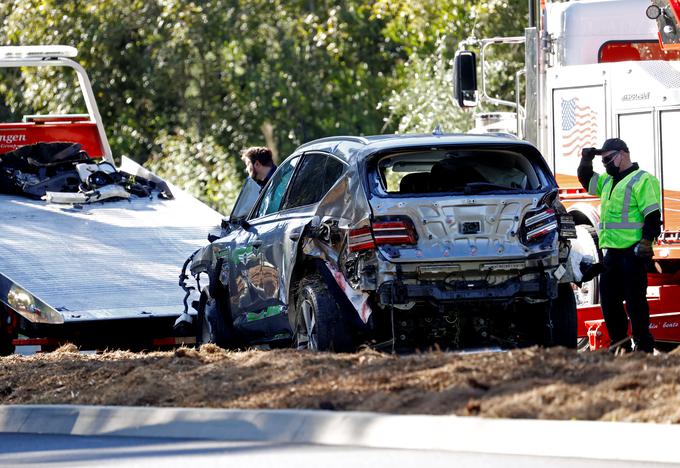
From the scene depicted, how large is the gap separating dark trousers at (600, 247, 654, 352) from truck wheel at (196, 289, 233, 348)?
3069mm

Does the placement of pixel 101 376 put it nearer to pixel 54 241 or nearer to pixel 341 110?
pixel 54 241

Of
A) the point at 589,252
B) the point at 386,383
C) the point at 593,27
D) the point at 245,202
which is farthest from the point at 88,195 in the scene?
the point at 386,383

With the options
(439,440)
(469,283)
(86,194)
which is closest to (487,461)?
(439,440)

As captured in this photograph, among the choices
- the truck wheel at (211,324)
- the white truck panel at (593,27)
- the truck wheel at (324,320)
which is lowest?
the truck wheel at (211,324)

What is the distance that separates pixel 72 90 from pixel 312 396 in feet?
75.7

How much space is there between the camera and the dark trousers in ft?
40.6

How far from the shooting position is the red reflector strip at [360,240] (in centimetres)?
1035

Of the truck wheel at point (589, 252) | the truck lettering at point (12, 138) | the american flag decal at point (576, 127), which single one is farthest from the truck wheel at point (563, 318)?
the truck lettering at point (12, 138)

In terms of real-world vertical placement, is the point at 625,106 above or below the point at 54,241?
above

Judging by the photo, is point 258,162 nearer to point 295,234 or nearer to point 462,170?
point 295,234

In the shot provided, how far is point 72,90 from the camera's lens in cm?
3105

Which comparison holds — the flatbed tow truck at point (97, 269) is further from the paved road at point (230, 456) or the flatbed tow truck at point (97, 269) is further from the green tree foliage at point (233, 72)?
the green tree foliage at point (233, 72)

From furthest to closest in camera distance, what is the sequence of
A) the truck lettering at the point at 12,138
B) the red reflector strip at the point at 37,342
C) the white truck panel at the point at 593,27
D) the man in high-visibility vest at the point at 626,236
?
the truck lettering at the point at 12,138, the white truck panel at the point at 593,27, the red reflector strip at the point at 37,342, the man in high-visibility vest at the point at 626,236

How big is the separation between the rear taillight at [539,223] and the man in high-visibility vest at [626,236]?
1812 millimetres
